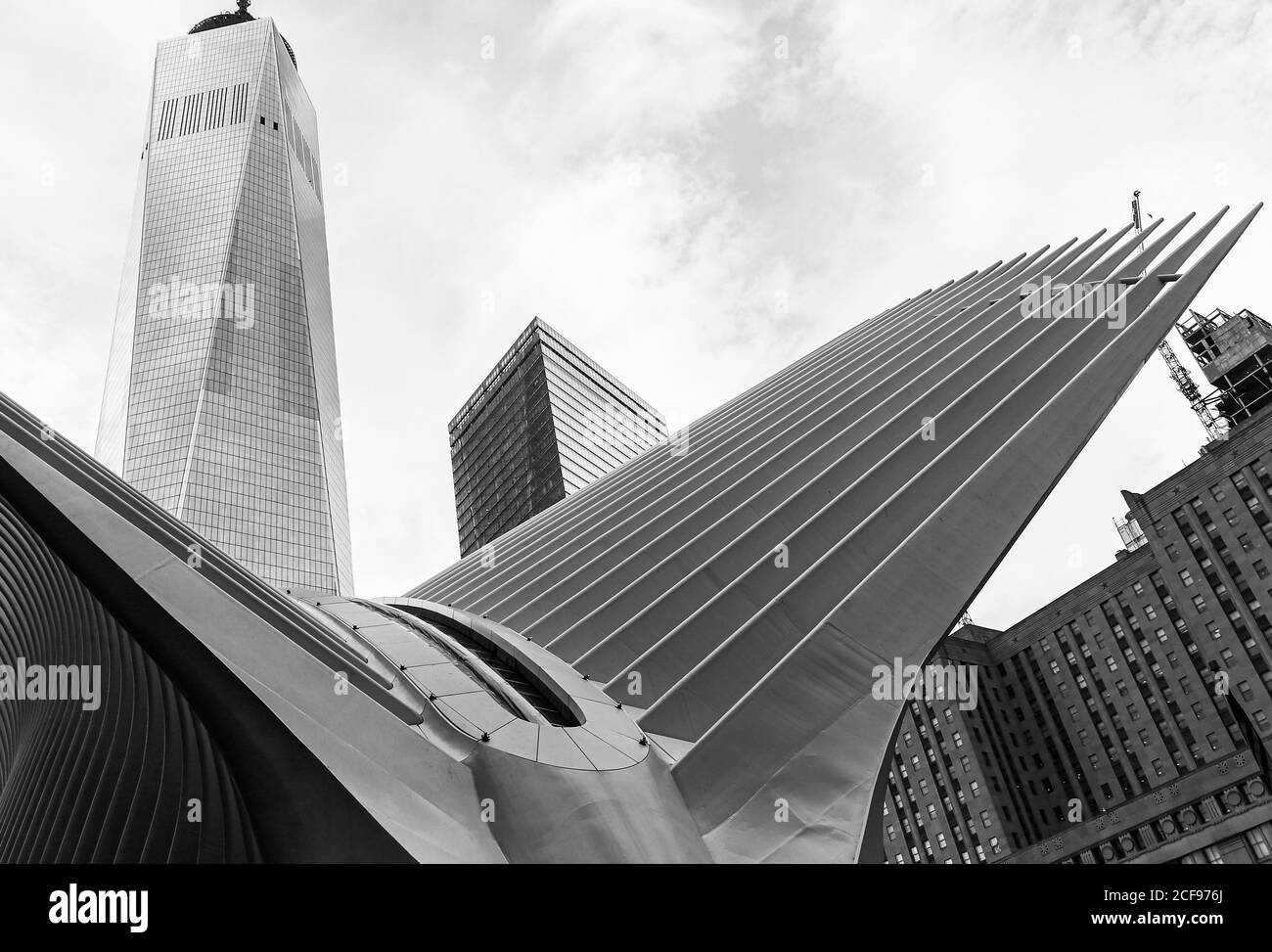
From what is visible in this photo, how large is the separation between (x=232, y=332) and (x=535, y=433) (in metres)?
34.9

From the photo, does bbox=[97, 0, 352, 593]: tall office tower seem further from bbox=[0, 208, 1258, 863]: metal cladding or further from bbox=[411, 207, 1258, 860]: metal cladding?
bbox=[0, 208, 1258, 863]: metal cladding

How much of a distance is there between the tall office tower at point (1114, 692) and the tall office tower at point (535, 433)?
46712mm

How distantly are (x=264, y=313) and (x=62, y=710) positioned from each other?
10665cm

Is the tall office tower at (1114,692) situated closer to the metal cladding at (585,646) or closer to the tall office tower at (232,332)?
the metal cladding at (585,646)

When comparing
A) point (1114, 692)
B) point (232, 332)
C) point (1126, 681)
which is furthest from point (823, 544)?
point (232, 332)

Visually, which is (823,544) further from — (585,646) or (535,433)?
(535,433)

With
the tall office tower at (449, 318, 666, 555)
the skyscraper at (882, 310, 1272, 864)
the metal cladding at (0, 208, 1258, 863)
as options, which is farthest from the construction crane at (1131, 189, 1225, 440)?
the metal cladding at (0, 208, 1258, 863)

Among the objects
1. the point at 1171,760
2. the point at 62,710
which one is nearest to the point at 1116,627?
the point at 1171,760

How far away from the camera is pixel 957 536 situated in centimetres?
1941

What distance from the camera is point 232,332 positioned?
114688mm

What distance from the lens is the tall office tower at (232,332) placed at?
10600 cm

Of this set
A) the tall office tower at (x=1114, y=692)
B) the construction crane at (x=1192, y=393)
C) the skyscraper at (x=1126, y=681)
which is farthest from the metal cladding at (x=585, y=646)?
the construction crane at (x=1192, y=393)

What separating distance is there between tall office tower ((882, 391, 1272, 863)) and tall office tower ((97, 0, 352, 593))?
206ft
